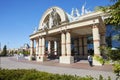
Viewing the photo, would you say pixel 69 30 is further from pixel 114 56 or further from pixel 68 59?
pixel 114 56

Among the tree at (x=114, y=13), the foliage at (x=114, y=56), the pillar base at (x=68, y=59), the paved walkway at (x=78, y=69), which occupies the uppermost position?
the tree at (x=114, y=13)

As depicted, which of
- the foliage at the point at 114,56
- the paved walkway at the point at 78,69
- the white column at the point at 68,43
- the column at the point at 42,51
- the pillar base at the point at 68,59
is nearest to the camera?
the foliage at the point at 114,56

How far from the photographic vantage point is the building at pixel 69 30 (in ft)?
78.8

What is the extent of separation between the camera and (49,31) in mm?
33344

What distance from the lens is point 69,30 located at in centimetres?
2802

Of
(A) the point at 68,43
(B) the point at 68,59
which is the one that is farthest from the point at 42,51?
(B) the point at 68,59

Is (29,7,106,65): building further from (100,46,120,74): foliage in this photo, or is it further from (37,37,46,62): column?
(100,46,120,74): foliage

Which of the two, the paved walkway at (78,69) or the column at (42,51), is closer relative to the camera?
the paved walkway at (78,69)

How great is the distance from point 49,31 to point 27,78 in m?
25.9

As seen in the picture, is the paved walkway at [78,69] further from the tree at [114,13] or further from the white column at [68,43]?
the tree at [114,13]

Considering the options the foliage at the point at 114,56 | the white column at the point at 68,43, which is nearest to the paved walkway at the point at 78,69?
the white column at the point at 68,43

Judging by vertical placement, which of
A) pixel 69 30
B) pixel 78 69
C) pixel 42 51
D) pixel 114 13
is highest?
pixel 69 30

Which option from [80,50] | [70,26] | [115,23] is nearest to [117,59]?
[115,23]

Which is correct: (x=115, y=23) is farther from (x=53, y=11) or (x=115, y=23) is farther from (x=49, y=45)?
(x=49, y=45)
